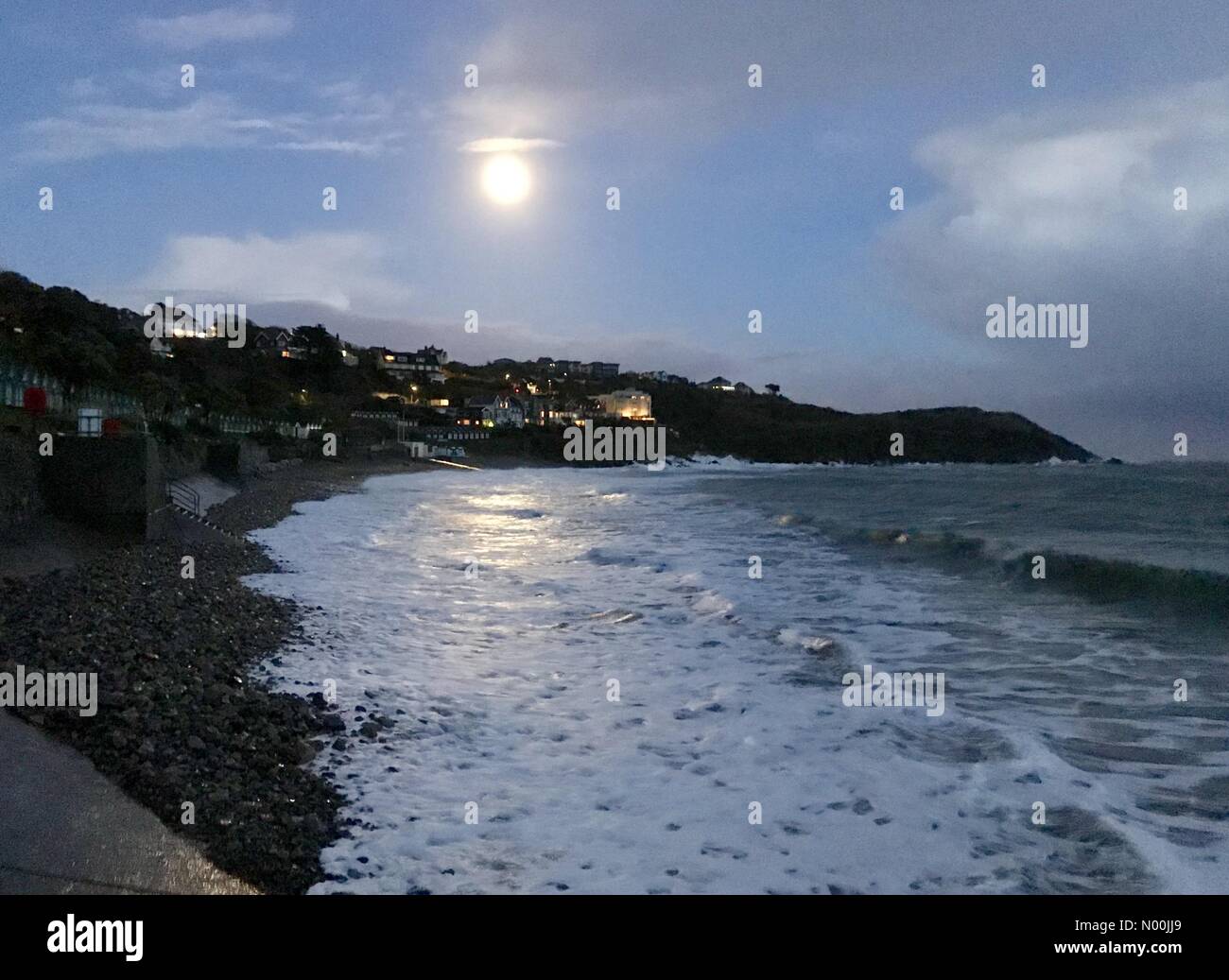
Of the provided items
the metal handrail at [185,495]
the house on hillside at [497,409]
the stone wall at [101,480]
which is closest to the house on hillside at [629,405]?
the house on hillside at [497,409]

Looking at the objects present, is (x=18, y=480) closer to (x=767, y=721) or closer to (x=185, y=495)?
(x=185, y=495)

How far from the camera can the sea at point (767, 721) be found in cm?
495

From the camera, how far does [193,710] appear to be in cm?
643

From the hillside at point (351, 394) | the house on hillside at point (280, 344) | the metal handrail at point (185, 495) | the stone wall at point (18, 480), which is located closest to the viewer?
the stone wall at point (18, 480)

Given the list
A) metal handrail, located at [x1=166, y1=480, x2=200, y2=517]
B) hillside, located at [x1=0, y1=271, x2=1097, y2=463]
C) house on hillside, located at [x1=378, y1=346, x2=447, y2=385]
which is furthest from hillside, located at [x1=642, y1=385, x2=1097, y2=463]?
metal handrail, located at [x1=166, y1=480, x2=200, y2=517]

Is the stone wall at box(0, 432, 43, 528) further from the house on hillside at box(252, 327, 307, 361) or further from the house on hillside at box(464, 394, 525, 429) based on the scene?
the house on hillside at box(252, 327, 307, 361)

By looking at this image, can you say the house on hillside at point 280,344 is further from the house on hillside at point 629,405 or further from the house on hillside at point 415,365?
the house on hillside at point 629,405

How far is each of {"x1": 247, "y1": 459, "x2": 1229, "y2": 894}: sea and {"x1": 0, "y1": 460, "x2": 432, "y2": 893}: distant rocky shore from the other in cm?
31

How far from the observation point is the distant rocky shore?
4.84 meters

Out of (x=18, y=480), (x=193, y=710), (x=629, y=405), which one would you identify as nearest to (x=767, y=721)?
(x=193, y=710)

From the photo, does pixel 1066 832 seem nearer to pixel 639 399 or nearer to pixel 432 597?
pixel 432 597

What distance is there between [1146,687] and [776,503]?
27816 mm

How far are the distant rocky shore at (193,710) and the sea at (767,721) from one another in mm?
314
